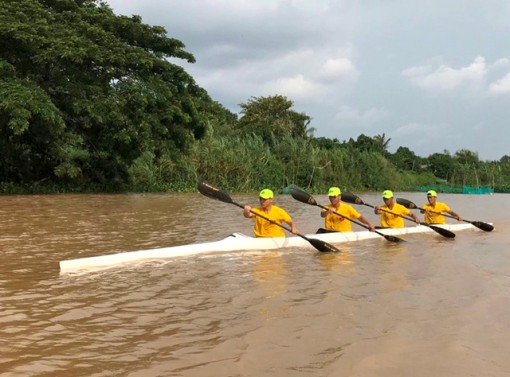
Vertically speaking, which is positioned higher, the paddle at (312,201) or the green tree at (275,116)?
the green tree at (275,116)

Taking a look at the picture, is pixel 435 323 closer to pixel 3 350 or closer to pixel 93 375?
pixel 93 375

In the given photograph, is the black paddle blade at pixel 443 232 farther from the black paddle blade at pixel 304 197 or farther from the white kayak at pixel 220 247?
the black paddle blade at pixel 304 197

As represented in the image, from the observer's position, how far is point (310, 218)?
575 inches

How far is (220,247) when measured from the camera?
24.7 feet

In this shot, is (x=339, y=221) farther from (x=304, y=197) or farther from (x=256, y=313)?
(x=256, y=313)

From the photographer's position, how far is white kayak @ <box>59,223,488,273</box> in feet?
20.2

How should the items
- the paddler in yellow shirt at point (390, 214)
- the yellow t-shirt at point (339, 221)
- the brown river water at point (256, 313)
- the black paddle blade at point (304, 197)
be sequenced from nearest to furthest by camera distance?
1. the brown river water at point (256, 313)
2. the yellow t-shirt at point (339, 221)
3. the black paddle blade at point (304, 197)
4. the paddler in yellow shirt at point (390, 214)

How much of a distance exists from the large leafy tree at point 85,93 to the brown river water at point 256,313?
351 inches

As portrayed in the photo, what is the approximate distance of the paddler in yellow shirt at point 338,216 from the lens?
9.11m

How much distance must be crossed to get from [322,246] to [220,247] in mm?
1572

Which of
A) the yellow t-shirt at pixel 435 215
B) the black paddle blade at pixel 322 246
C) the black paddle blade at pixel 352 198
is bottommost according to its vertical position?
the black paddle blade at pixel 322 246

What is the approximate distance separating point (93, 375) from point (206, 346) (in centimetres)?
82

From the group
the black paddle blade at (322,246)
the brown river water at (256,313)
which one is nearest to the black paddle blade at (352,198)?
the brown river water at (256,313)

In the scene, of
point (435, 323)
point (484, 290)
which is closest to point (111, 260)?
point (435, 323)
